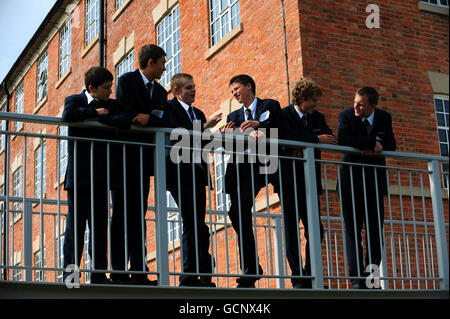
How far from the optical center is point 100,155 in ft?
18.8

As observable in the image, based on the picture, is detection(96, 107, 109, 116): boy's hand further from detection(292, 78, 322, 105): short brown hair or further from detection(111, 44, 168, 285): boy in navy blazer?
detection(292, 78, 322, 105): short brown hair

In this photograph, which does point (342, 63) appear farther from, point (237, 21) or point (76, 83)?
point (76, 83)

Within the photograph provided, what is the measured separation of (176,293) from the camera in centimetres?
558

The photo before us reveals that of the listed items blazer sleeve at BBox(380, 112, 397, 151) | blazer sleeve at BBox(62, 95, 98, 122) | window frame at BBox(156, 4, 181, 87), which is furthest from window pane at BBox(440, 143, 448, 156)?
blazer sleeve at BBox(62, 95, 98, 122)

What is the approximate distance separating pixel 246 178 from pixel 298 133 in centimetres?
74

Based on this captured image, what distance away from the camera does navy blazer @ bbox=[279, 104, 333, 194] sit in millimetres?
6566

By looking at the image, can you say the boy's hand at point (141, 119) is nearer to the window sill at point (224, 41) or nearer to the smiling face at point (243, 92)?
the smiling face at point (243, 92)

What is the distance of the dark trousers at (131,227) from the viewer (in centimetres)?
564

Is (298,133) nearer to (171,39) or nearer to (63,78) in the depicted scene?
(171,39)

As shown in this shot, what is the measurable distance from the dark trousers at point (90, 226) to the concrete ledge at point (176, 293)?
0.21 m

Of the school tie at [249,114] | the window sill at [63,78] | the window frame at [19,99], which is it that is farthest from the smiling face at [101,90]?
the window frame at [19,99]

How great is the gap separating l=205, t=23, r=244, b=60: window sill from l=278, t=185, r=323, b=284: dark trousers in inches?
262

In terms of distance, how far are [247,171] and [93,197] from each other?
4.81 ft

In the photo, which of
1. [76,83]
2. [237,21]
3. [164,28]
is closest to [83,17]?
[76,83]
